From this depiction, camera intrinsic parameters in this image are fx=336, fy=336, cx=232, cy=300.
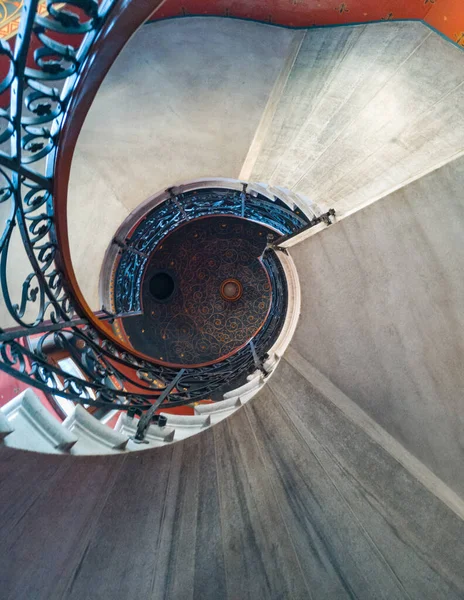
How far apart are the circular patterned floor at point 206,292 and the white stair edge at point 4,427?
5488mm

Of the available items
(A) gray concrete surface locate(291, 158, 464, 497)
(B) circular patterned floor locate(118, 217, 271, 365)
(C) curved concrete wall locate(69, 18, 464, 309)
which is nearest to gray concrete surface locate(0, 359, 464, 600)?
(A) gray concrete surface locate(291, 158, 464, 497)

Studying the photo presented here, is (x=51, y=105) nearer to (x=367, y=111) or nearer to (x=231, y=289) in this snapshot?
(x=367, y=111)

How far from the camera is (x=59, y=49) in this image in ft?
4.53

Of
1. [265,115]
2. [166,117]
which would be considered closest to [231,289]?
[166,117]

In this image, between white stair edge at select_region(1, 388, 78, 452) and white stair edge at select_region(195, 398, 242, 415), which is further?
white stair edge at select_region(195, 398, 242, 415)

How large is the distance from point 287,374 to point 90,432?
160cm

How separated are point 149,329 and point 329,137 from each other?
5175mm

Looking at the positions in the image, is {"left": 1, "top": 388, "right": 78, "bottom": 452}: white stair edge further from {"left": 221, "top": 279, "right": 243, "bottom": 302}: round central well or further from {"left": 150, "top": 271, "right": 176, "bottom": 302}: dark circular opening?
{"left": 221, "top": 279, "right": 243, "bottom": 302}: round central well

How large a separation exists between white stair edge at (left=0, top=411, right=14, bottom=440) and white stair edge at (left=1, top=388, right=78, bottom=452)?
0.26ft

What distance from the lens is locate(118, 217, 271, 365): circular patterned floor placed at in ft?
22.8

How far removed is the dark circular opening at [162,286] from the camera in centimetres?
705

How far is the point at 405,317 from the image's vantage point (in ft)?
7.82

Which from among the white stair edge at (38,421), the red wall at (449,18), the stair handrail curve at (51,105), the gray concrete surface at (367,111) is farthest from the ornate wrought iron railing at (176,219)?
the white stair edge at (38,421)

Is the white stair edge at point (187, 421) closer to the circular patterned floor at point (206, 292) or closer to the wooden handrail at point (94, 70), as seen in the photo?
the wooden handrail at point (94, 70)
